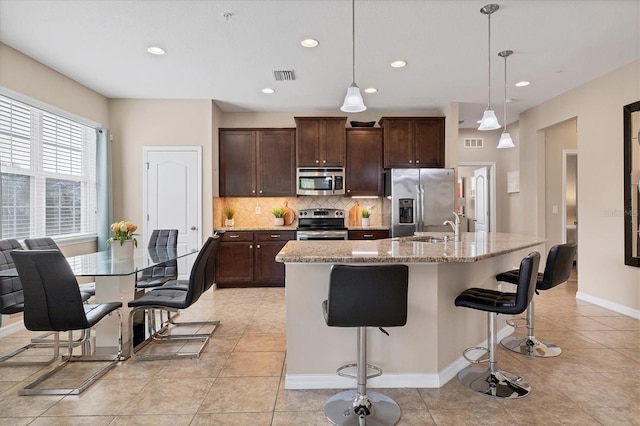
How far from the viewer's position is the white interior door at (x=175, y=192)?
17.5 feet

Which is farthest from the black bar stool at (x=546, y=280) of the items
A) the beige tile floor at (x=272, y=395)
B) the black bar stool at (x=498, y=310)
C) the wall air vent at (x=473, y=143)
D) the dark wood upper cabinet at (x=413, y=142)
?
the wall air vent at (x=473, y=143)

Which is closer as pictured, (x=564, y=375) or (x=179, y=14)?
(x=564, y=375)

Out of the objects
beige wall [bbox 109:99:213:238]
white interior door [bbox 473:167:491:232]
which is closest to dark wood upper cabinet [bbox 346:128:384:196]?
→ beige wall [bbox 109:99:213:238]

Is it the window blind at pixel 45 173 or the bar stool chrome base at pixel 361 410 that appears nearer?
the bar stool chrome base at pixel 361 410

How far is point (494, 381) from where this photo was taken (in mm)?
2449

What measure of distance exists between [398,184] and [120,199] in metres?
4.07

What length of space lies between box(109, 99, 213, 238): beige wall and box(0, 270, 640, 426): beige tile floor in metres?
2.38

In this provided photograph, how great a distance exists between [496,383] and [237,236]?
13.0 ft

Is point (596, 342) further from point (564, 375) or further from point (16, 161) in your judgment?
point (16, 161)

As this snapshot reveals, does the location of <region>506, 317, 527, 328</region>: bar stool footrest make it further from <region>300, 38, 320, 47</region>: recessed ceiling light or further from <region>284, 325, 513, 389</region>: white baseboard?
<region>300, 38, 320, 47</region>: recessed ceiling light

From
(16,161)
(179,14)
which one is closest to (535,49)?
(179,14)

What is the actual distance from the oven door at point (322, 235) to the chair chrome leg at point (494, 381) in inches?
118

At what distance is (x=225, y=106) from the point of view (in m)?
5.69

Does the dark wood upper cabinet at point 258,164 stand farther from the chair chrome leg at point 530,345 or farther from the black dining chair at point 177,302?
the chair chrome leg at point 530,345
